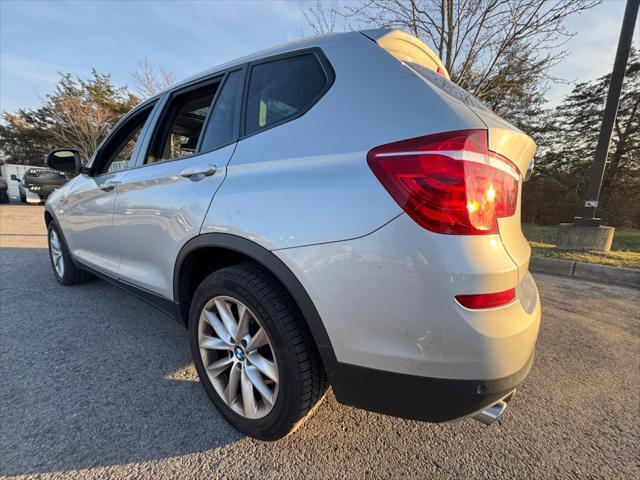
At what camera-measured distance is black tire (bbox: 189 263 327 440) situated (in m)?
1.34

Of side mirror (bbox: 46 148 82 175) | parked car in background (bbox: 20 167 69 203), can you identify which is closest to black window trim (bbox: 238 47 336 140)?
side mirror (bbox: 46 148 82 175)

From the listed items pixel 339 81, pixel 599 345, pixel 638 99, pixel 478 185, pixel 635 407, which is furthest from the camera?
pixel 638 99

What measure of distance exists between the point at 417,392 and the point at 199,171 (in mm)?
1395

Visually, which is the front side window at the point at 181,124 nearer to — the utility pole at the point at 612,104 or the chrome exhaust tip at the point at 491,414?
the chrome exhaust tip at the point at 491,414

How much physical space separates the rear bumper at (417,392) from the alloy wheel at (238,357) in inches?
13.4

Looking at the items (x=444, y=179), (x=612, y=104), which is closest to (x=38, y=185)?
(x=444, y=179)

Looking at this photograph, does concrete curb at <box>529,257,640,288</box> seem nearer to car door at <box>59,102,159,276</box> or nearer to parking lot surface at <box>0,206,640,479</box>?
parking lot surface at <box>0,206,640,479</box>

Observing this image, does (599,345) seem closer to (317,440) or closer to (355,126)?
(317,440)

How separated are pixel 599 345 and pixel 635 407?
0.87 meters

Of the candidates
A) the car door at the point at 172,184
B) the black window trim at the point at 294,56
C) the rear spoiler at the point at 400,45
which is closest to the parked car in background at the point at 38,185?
the car door at the point at 172,184

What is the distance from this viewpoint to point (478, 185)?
3.65 feet

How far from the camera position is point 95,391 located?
6.16ft

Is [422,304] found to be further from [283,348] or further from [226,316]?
[226,316]

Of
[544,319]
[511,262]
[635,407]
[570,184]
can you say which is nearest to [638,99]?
[570,184]
